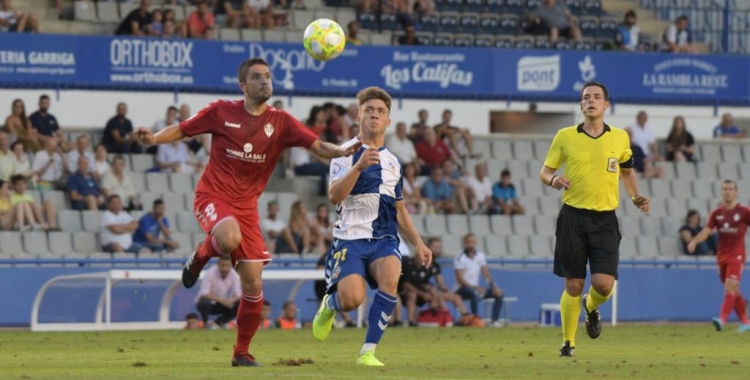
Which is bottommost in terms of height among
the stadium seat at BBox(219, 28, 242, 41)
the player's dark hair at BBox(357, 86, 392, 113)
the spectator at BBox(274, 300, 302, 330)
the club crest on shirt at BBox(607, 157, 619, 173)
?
the spectator at BBox(274, 300, 302, 330)

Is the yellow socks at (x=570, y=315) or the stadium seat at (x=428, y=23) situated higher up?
the stadium seat at (x=428, y=23)

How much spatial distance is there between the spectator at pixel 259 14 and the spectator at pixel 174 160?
3709 millimetres

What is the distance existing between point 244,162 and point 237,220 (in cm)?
43

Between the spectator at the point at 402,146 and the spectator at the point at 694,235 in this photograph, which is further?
the spectator at the point at 694,235

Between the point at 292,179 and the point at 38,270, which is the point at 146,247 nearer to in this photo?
the point at 38,270

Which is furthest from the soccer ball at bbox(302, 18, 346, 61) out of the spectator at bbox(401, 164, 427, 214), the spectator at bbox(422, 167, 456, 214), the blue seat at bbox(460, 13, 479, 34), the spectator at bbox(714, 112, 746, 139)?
the spectator at bbox(714, 112, 746, 139)

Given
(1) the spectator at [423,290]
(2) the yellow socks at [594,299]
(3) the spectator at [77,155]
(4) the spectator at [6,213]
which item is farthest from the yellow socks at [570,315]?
(3) the spectator at [77,155]

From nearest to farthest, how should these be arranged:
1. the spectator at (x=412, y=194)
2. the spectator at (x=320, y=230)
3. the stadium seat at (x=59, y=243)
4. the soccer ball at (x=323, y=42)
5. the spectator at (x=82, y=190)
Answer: the soccer ball at (x=323, y=42), the stadium seat at (x=59, y=243), the spectator at (x=82, y=190), the spectator at (x=320, y=230), the spectator at (x=412, y=194)

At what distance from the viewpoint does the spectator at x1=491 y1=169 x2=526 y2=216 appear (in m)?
27.2

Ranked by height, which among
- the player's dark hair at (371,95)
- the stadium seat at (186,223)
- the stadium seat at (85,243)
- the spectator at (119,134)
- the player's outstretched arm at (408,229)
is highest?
the spectator at (119,134)

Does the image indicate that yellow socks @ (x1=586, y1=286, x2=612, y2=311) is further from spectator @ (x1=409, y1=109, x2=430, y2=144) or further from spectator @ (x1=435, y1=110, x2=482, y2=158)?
spectator @ (x1=435, y1=110, x2=482, y2=158)

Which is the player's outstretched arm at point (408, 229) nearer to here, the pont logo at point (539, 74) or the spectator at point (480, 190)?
the spectator at point (480, 190)

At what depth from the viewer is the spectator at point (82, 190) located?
2334 centimetres

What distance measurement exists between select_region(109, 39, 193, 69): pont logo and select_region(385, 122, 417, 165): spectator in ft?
11.9
